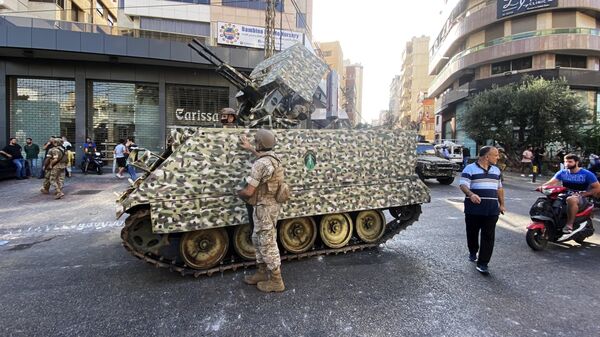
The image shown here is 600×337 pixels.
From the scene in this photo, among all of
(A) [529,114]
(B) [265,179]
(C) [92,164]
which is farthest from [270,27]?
(A) [529,114]

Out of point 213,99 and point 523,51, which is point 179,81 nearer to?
point 213,99

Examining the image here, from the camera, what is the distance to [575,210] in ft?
19.6

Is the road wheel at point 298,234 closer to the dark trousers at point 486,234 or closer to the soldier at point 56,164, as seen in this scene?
the dark trousers at point 486,234

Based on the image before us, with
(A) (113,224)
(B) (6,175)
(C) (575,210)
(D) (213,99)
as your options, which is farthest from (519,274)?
(D) (213,99)

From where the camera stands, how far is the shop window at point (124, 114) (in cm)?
1938

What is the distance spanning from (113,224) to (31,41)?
13.8 metres

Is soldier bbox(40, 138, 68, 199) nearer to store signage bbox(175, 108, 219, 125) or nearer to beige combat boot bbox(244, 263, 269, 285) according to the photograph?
beige combat boot bbox(244, 263, 269, 285)

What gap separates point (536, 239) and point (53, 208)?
1073cm

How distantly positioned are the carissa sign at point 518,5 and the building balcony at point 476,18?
13.2 inches

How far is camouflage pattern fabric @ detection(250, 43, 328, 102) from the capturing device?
20.7ft

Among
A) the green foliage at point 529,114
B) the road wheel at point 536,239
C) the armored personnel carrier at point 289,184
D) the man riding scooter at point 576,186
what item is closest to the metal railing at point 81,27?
the armored personnel carrier at point 289,184

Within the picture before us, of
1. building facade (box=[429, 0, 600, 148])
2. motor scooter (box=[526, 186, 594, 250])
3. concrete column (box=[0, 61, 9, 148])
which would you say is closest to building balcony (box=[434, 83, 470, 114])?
building facade (box=[429, 0, 600, 148])

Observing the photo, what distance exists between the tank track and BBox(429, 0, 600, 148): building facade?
79.5 ft

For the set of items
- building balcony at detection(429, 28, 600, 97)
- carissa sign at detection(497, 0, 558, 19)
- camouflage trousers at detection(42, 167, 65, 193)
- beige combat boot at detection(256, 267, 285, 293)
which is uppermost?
carissa sign at detection(497, 0, 558, 19)
